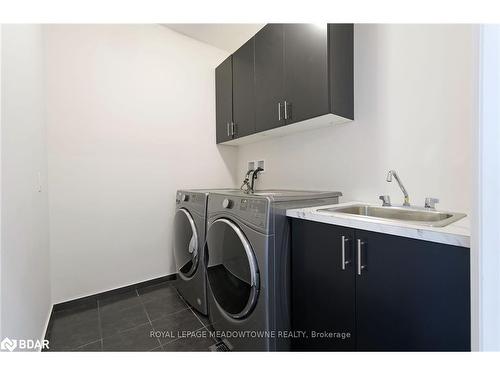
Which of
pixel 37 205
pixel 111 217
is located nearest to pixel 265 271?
pixel 37 205

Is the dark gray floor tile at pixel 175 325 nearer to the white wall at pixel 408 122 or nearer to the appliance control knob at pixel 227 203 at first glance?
the appliance control knob at pixel 227 203

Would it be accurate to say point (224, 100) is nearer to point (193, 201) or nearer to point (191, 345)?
point (193, 201)

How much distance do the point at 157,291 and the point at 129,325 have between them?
50 centimetres

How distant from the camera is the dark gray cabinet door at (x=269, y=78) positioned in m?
1.62

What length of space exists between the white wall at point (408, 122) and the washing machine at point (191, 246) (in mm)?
1025

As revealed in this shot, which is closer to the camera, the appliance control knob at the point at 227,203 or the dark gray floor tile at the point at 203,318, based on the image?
the appliance control knob at the point at 227,203

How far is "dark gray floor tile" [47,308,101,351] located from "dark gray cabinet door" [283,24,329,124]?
2.01 m

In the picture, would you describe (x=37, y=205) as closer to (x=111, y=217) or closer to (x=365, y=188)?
(x=111, y=217)

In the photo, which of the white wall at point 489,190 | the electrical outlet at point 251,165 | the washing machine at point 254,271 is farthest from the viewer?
the electrical outlet at point 251,165

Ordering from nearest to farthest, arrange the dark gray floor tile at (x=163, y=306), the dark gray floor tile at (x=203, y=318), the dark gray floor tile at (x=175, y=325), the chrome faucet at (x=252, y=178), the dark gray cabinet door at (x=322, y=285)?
1. the dark gray cabinet door at (x=322, y=285)
2. the dark gray floor tile at (x=175, y=325)
3. the dark gray floor tile at (x=203, y=318)
4. the dark gray floor tile at (x=163, y=306)
5. the chrome faucet at (x=252, y=178)

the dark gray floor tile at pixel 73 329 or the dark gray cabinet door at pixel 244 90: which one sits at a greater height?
the dark gray cabinet door at pixel 244 90

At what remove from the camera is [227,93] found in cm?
222

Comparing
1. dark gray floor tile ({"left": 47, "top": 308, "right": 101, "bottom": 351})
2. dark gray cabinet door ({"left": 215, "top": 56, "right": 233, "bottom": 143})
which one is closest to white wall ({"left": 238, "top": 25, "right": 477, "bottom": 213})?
dark gray cabinet door ({"left": 215, "top": 56, "right": 233, "bottom": 143})

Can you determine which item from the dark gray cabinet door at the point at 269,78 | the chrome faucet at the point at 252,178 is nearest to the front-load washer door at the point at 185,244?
the chrome faucet at the point at 252,178
